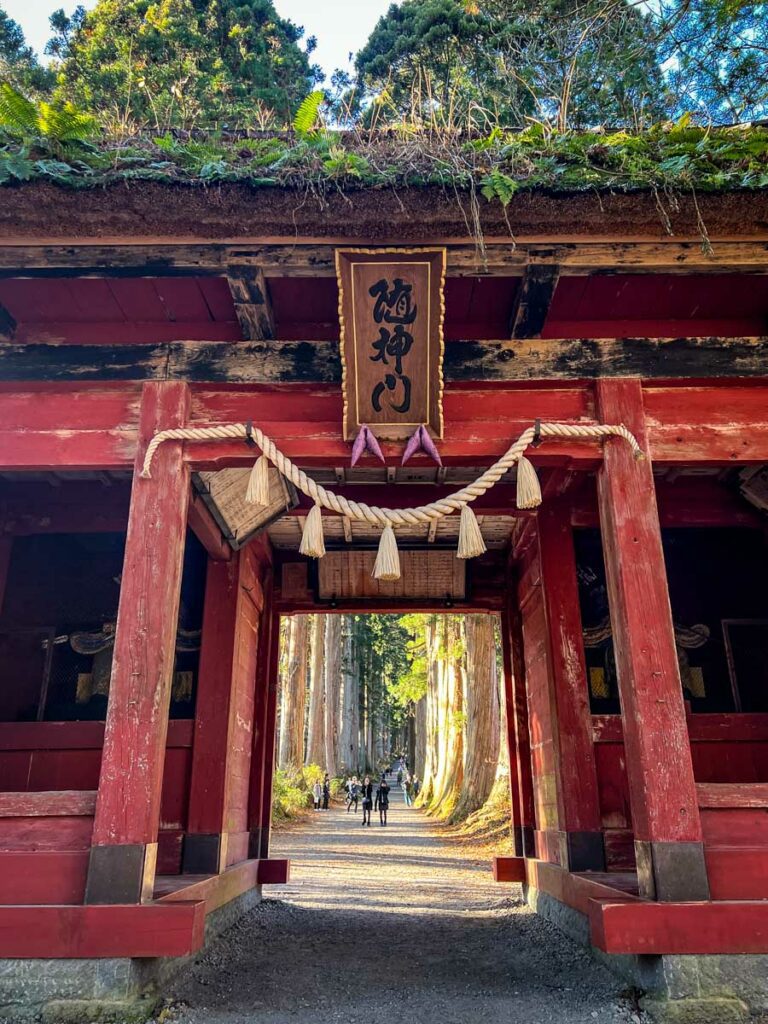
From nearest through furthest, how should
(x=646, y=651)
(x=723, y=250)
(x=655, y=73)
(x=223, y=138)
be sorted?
1. (x=646, y=651)
2. (x=723, y=250)
3. (x=223, y=138)
4. (x=655, y=73)

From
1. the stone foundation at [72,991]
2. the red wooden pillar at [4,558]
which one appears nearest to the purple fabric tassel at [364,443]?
the stone foundation at [72,991]

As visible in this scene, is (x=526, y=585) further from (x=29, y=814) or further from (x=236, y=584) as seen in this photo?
(x=29, y=814)

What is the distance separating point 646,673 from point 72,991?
3.49 metres

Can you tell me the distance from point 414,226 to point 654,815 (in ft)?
12.0

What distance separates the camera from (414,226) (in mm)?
4113

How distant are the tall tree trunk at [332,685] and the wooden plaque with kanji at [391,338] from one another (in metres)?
23.9

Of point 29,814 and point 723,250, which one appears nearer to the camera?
point 29,814

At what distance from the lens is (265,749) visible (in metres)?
7.85

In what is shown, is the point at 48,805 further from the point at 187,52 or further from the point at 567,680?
the point at 187,52

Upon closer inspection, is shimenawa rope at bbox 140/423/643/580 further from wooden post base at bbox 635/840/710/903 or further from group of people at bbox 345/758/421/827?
group of people at bbox 345/758/421/827

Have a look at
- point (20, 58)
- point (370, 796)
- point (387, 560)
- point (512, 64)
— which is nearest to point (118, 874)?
point (387, 560)

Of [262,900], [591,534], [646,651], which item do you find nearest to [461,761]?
[262,900]

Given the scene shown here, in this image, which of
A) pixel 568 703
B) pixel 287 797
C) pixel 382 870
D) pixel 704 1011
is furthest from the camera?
pixel 287 797

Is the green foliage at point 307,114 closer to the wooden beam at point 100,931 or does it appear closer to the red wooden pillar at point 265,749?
the wooden beam at point 100,931
